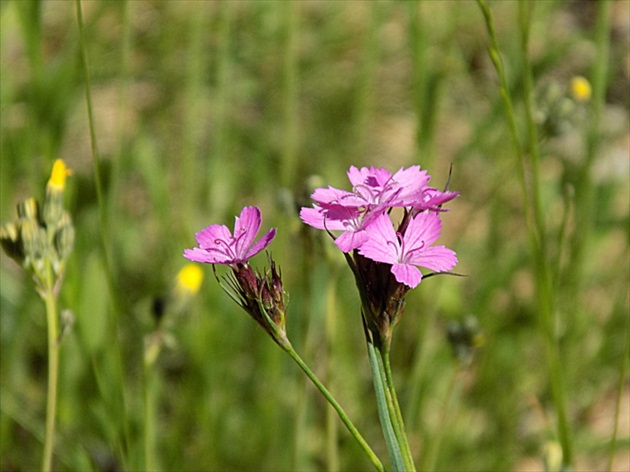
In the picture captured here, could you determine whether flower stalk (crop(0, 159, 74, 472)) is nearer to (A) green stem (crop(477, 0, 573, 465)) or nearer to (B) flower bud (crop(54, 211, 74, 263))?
(B) flower bud (crop(54, 211, 74, 263))

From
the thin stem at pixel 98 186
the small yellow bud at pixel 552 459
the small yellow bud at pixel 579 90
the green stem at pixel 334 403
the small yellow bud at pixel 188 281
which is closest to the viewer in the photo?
the green stem at pixel 334 403

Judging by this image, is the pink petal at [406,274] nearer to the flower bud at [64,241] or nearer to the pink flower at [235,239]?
the pink flower at [235,239]

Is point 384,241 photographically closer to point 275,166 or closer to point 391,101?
point 275,166

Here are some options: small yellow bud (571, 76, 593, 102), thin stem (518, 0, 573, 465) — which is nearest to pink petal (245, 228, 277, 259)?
thin stem (518, 0, 573, 465)

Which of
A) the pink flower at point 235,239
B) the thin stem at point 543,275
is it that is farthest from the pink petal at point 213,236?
the thin stem at point 543,275

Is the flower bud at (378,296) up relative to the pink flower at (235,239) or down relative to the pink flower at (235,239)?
down

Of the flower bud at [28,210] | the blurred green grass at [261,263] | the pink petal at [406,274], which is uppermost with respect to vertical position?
the blurred green grass at [261,263]

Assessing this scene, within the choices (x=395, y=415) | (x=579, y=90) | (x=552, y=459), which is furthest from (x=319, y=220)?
(x=579, y=90)
